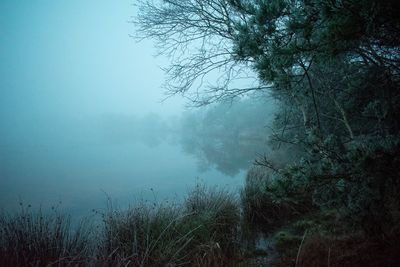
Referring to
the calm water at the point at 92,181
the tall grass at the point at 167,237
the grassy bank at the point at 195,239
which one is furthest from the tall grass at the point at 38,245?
the calm water at the point at 92,181

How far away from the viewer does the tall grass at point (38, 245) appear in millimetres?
3941

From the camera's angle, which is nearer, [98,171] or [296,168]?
[296,168]

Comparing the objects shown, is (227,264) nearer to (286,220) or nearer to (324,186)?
(324,186)

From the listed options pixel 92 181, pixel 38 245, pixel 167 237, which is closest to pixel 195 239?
pixel 167 237

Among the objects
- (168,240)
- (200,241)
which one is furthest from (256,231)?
(168,240)

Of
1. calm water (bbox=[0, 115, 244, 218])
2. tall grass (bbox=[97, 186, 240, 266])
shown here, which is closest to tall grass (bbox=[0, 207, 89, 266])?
tall grass (bbox=[97, 186, 240, 266])

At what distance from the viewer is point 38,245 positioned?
13.9ft

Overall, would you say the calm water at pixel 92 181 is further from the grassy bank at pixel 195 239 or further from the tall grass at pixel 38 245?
the tall grass at pixel 38 245

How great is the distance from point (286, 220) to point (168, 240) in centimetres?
426

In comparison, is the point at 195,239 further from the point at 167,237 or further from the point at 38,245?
the point at 38,245

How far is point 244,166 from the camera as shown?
21.9 meters

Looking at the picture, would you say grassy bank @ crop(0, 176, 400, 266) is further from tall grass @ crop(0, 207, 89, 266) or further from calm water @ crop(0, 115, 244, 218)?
calm water @ crop(0, 115, 244, 218)

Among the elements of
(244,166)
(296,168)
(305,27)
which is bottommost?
(244,166)

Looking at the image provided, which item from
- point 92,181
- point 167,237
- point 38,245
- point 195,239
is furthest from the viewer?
point 92,181
